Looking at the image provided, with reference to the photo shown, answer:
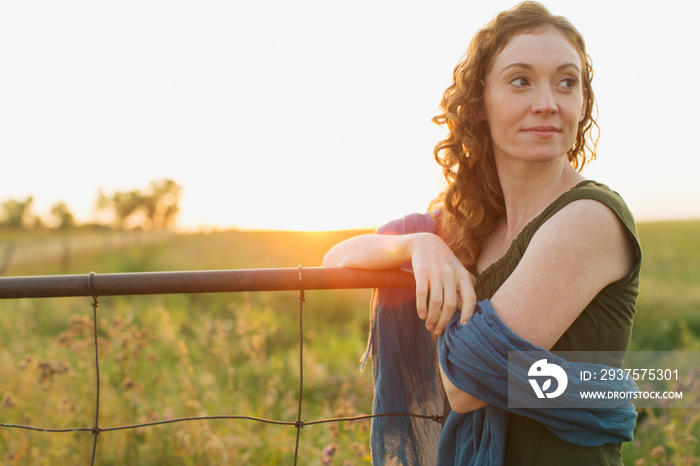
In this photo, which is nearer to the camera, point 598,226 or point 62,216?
point 598,226

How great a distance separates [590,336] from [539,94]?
0.72 meters

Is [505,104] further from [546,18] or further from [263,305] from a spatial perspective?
[263,305]

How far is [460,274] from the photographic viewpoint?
1380 millimetres

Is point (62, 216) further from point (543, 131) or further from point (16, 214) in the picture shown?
point (543, 131)

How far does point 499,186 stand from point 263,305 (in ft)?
24.4

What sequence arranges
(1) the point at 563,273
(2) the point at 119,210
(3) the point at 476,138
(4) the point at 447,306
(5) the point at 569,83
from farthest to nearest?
1. (2) the point at 119,210
2. (3) the point at 476,138
3. (5) the point at 569,83
4. (4) the point at 447,306
5. (1) the point at 563,273

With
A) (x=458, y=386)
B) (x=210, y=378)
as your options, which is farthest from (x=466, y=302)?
(x=210, y=378)

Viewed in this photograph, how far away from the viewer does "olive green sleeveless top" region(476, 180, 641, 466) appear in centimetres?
128

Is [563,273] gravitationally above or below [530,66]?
below

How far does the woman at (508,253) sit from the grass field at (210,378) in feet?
3.25

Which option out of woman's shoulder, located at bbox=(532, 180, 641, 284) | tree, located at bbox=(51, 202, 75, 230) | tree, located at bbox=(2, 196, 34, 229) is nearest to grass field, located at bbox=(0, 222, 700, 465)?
woman's shoulder, located at bbox=(532, 180, 641, 284)

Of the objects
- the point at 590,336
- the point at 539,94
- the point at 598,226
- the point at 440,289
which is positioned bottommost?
the point at 590,336

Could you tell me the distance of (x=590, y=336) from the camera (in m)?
1.31

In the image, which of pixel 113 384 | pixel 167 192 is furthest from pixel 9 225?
pixel 113 384
